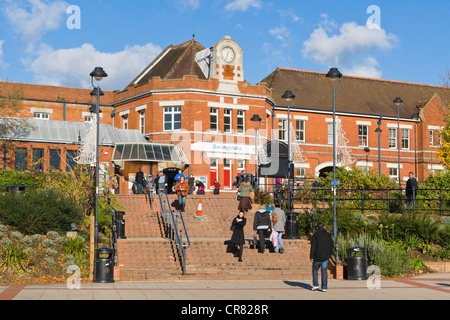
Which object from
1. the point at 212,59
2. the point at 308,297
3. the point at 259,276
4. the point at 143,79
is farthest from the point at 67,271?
the point at 143,79

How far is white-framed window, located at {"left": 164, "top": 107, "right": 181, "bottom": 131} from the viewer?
3944 centimetres

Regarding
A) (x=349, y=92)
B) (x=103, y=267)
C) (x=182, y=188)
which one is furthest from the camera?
(x=349, y=92)

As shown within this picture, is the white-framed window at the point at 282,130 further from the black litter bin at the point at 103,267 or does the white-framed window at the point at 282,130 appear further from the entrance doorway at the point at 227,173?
the black litter bin at the point at 103,267

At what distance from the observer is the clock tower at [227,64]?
132ft

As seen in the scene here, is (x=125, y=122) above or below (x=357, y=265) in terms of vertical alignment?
above

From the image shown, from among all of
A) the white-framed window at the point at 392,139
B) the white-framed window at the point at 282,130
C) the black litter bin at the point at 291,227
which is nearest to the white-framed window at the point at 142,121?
the white-framed window at the point at 282,130

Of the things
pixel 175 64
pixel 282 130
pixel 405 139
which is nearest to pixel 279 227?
pixel 175 64

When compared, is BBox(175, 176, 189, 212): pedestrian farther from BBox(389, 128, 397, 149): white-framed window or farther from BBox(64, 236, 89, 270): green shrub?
BBox(389, 128, 397, 149): white-framed window

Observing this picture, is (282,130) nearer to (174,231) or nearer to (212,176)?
(212,176)

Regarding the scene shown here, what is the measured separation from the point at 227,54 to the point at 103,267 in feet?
85.6

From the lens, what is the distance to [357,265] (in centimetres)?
1831

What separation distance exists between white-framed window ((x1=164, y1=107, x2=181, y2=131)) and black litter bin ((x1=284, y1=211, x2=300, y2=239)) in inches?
723

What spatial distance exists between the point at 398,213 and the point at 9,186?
1681 centimetres

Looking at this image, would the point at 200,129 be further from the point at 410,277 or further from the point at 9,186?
the point at 410,277
